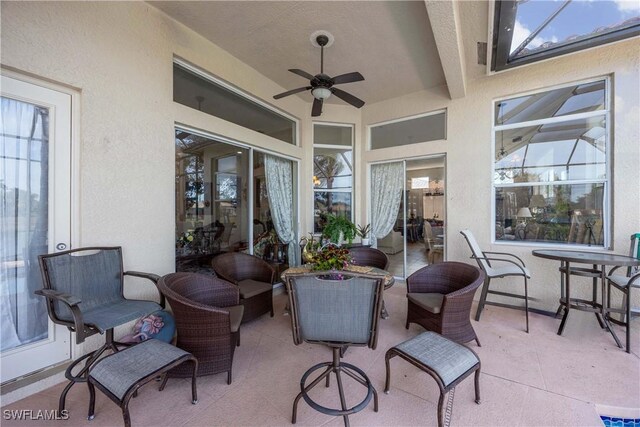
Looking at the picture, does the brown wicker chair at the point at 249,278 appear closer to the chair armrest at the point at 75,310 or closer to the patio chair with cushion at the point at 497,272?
the chair armrest at the point at 75,310

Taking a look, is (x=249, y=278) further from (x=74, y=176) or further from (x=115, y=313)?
(x=74, y=176)

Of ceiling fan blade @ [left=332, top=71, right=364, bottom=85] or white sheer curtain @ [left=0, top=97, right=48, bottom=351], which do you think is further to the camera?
ceiling fan blade @ [left=332, top=71, right=364, bottom=85]

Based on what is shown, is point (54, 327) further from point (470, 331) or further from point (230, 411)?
point (470, 331)

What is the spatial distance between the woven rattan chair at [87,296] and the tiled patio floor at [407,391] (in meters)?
0.42

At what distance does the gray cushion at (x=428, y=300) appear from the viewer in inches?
97.4

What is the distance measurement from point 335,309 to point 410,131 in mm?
4061

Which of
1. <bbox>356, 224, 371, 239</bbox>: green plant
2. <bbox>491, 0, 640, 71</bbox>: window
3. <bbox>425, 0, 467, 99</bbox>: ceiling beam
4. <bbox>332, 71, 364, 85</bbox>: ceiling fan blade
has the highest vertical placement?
<bbox>491, 0, 640, 71</bbox>: window

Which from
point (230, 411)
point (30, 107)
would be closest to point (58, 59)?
point (30, 107)

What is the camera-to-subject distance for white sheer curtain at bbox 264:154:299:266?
4352 millimetres

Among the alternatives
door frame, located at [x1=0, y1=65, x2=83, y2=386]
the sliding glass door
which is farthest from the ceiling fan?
door frame, located at [x1=0, y1=65, x2=83, y2=386]

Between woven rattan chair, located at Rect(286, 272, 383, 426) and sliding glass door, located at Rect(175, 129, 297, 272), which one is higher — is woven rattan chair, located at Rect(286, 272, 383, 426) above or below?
below

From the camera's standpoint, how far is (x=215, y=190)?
11.6 feet

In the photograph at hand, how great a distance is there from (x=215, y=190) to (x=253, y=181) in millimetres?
643

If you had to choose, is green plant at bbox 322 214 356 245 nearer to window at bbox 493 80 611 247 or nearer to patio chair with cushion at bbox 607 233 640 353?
window at bbox 493 80 611 247
